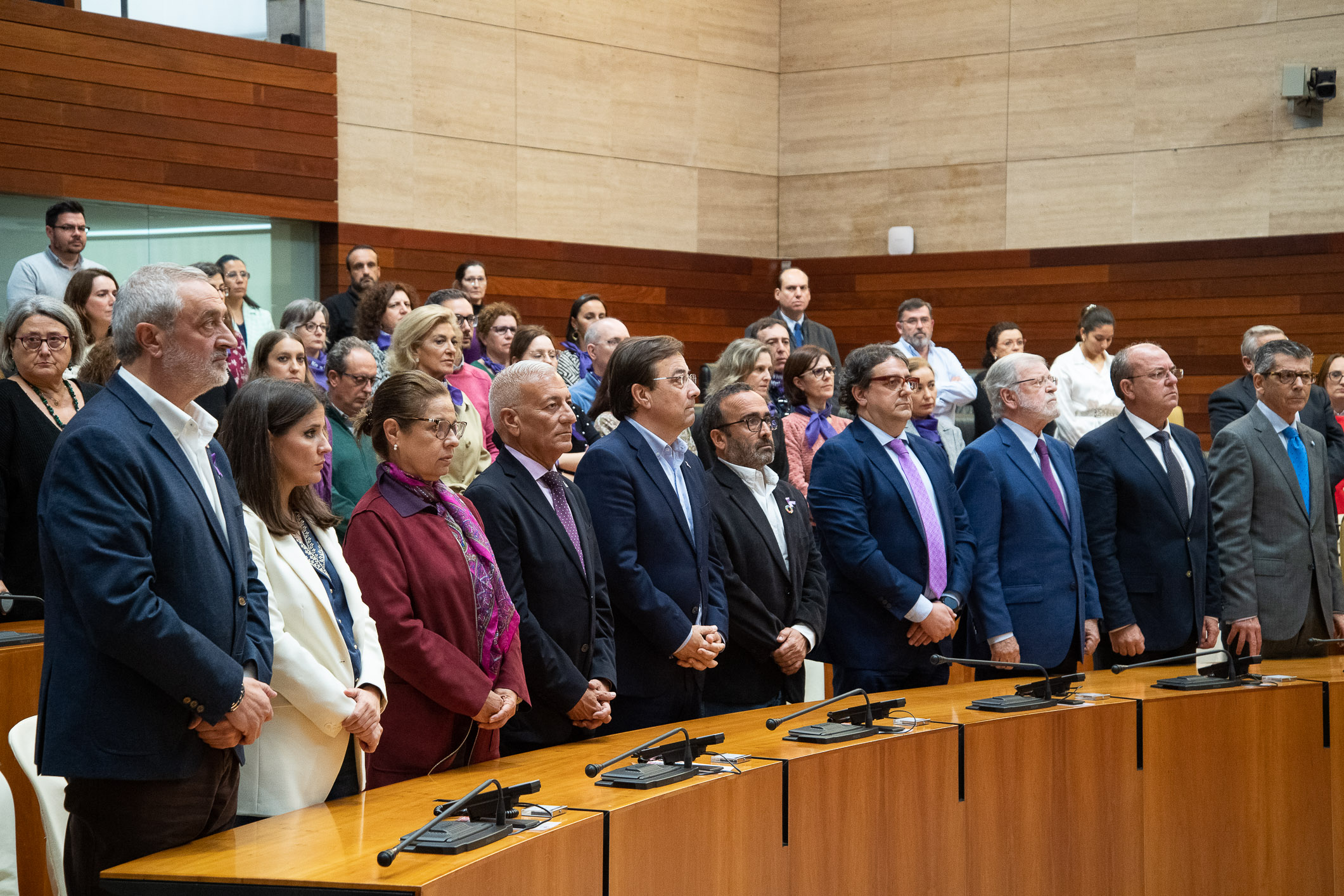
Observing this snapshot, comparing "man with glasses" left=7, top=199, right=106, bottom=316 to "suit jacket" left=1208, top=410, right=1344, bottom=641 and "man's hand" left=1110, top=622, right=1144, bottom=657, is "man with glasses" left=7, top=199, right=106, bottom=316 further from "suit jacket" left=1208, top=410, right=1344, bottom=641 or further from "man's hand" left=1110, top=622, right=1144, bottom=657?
"suit jacket" left=1208, top=410, right=1344, bottom=641

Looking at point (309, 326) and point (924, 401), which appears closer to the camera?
point (924, 401)

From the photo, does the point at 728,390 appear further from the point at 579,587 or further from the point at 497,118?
the point at 497,118

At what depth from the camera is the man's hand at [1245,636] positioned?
183 inches

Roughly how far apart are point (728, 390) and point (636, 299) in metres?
5.68

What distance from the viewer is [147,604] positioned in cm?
226

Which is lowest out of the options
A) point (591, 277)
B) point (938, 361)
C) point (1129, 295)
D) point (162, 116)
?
point (938, 361)

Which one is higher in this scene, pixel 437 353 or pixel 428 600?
pixel 437 353

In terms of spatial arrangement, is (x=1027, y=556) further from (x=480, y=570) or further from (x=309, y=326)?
(x=309, y=326)

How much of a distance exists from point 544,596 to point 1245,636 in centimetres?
258

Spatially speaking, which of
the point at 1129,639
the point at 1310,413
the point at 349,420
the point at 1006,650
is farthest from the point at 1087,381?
the point at 349,420

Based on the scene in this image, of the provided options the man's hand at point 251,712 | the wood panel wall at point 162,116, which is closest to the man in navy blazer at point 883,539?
the man's hand at point 251,712

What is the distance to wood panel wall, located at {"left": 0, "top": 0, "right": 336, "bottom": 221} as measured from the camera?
6938 millimetres

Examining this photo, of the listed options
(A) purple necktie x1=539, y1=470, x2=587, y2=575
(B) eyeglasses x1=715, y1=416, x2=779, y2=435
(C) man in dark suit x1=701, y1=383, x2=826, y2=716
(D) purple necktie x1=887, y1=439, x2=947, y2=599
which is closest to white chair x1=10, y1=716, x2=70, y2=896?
(A) purple necktie x1=539, y1=470, x2=587, y2=575

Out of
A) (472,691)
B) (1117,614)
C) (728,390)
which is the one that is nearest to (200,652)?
(472,691)
